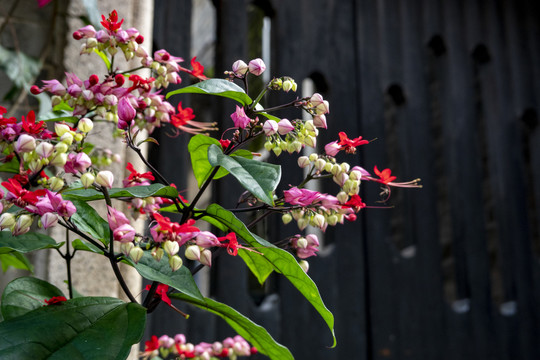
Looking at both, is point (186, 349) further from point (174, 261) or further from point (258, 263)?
point (174, 261)

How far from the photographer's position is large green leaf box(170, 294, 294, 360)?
29.3 inches

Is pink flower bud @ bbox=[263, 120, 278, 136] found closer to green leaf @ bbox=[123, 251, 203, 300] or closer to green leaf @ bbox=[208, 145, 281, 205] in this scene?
green leaf @ bbox=[208, 145, 281, 205]

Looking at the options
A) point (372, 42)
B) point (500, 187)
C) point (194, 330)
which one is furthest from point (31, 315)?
point (500, 187)

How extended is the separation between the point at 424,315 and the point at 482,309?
290mm

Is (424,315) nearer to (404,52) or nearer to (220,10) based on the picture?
(404,52)

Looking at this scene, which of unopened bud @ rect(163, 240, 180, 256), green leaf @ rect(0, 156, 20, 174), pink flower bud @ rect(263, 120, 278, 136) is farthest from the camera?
green leaf @ rect(0, 156, 20, 174)

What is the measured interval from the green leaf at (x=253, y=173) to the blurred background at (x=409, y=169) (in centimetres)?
108

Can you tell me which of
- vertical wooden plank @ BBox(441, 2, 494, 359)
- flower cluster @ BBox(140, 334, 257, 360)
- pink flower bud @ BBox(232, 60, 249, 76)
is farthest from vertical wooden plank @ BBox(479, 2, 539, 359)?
pink flower bud @ BBox(232, 60, 249, 76)

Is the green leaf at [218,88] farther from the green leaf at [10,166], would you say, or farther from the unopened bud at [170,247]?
the green leaf at [10,166]

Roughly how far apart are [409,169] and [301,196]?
1566 millimetres

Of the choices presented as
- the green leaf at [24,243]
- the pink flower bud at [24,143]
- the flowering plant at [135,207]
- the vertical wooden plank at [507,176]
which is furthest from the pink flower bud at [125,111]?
the vertical wooden plank at [507,176]

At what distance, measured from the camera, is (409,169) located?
219 cm

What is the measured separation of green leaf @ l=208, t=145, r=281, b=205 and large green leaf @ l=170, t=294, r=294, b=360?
0.68 ft

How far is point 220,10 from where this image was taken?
193 centimetres
